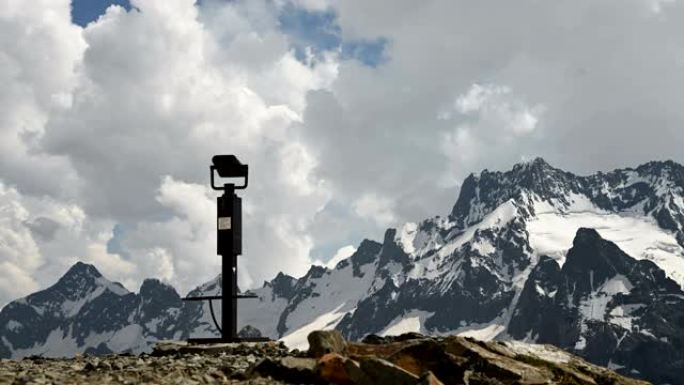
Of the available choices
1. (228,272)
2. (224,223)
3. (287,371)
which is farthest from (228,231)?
(287,371)

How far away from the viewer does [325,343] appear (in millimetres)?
21328

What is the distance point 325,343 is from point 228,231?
381 inches

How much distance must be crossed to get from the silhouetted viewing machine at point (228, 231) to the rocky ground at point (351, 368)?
6.75 metres

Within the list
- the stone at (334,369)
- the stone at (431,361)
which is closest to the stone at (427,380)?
the stone at (334,369)

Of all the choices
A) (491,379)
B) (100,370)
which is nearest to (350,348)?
(491,379)

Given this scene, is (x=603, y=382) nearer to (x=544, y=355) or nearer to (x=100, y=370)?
(x=544, y=355)

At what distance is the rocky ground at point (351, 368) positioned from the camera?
60.0 ft

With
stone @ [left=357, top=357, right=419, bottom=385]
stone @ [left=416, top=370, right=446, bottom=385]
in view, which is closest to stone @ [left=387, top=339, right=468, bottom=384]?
stone @ [left=357, top=357, right=419, bottom=385]

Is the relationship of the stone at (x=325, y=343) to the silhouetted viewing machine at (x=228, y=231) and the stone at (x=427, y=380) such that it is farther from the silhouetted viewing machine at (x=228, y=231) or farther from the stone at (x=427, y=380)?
the silhouetted viewing machine at (x=228, y=231)

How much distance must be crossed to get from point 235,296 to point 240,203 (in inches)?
122

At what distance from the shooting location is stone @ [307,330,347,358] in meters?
21.2

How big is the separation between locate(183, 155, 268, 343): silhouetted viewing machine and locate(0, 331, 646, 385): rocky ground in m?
6.75

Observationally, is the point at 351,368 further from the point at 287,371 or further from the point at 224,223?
the point at 224,223

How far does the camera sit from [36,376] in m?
18.6
